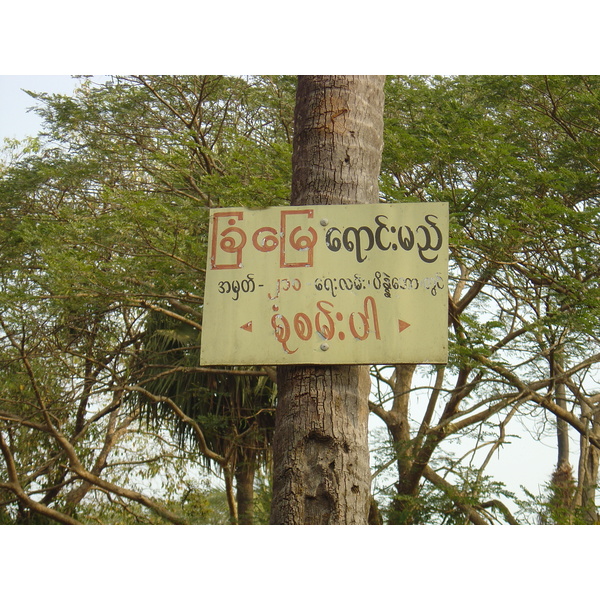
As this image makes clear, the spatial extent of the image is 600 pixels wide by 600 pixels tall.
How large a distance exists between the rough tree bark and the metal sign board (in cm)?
7

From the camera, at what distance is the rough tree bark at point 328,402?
205 centimetres

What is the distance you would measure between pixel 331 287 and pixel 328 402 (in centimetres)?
34

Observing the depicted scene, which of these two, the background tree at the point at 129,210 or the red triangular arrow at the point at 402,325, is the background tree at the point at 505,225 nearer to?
the background tree at the point at 129,210

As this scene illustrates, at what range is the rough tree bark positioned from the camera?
2047mm

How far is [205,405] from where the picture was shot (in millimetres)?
8102

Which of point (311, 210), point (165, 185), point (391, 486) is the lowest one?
point (391, 486)

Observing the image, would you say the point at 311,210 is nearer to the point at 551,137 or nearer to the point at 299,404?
the point at 299,404

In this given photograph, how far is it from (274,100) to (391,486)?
4037mm

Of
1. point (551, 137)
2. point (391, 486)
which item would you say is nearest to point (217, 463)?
point (391, 486)

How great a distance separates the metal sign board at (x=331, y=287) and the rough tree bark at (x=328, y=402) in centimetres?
7

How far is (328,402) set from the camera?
210 cm

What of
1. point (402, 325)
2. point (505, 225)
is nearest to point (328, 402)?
point (402, 325)

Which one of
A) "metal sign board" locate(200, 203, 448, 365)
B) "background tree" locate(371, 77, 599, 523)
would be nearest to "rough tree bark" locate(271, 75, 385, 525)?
"metal sign board" locate(200, 203, 448, 365)

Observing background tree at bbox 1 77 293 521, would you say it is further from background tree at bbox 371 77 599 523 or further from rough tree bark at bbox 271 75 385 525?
rough tree bark at bbox 271 75 385 525
